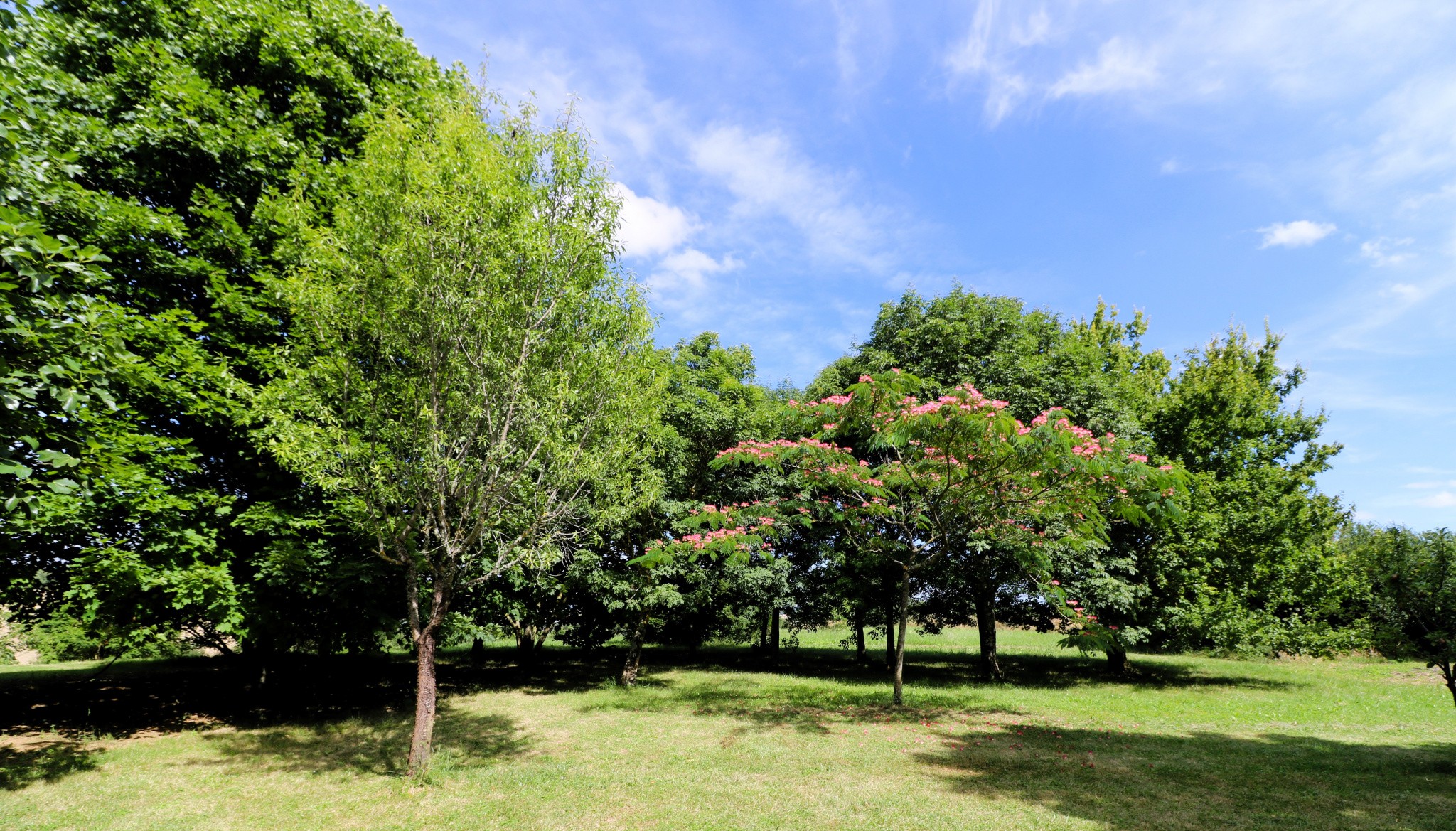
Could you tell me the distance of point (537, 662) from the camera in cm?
2825

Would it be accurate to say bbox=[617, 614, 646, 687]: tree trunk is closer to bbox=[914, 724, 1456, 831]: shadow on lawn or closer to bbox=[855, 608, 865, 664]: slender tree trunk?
bbox=[914, 724, 1456, 831]: shadow on lawn

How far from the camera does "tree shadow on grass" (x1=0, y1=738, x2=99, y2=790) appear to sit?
10.1 metres

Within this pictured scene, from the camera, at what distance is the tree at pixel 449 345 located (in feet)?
32.9

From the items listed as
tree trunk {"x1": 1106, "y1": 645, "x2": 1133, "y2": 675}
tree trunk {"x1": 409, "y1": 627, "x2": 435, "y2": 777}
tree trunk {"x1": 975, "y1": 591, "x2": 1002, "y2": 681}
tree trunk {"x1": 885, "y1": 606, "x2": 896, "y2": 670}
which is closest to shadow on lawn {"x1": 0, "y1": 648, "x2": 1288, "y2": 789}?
tree trunk {"x1": 1106, "y1": 645, "x2": 1133, "y2": 675}

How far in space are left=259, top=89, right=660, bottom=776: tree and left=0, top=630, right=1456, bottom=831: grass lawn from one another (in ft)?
8.78

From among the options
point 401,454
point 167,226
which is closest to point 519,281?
point 401,454

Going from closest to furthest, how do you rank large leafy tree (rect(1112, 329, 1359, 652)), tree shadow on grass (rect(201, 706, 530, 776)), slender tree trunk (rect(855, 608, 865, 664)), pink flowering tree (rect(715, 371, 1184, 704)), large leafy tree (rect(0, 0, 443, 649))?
large leafy tree (rect(0, 0, 443, 649))
tree shadow on grass (rect(201, 706, 530, 776))
pink flowering tree (rect(715, 371, 1184, 704))
large leafy tree (rect(1112, 329, 1359, 652))
slender tree trunk (rect(855, 608, 865, 664))

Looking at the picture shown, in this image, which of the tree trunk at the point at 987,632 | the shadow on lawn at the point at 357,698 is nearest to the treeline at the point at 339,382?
the shadow on lawn at the point at 357,698

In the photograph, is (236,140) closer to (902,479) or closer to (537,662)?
(902,479)

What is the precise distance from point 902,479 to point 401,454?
11140mm

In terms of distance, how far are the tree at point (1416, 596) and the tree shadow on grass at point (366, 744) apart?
698 inches

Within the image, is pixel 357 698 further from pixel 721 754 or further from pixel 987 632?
pixel 987 632

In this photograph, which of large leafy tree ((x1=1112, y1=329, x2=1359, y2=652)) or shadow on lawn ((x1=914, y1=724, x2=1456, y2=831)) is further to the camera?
large leafy tree ((x1=1112, y1=329, x2=1359, y2=652))

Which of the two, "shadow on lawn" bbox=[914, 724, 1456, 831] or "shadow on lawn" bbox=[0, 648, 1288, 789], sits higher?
"shadow on lawn" bbox=[914, 724, 1456, 831]
